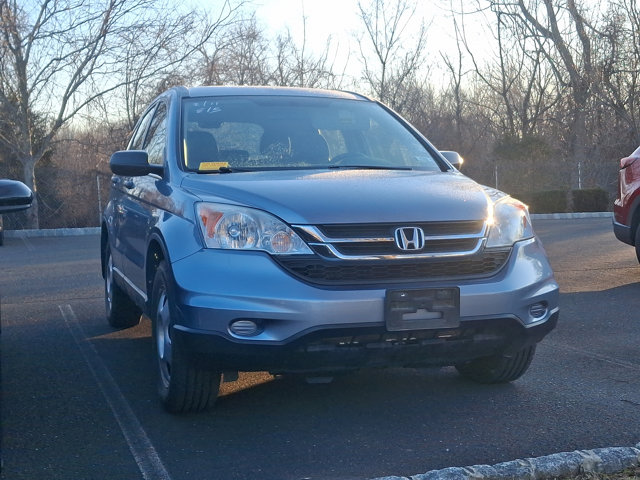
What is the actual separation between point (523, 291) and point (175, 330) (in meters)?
1.69

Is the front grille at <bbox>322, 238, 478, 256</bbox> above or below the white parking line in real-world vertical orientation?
above

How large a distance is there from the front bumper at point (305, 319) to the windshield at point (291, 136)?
3.51ft

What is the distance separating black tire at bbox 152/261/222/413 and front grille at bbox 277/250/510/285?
0.66m

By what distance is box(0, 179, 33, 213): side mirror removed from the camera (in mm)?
3527

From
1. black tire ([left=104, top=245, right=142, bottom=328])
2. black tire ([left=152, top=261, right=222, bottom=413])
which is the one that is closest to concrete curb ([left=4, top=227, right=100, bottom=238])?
black tire ([left=104, top=245, right=142, bottom=328])

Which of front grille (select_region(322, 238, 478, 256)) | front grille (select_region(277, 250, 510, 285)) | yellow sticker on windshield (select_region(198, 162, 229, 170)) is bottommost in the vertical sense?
front grille (select_region(277, 250, 510, 285))

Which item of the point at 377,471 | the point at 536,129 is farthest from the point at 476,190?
the point at 536,129

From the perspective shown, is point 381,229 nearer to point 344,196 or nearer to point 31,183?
point 344,196

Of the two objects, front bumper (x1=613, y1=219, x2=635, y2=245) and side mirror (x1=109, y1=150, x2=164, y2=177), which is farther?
front bumper (x1=613, y1=219, x2=635, y2=245)

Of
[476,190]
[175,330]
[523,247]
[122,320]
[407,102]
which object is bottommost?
[122,320]

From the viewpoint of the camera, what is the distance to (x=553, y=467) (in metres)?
3.43

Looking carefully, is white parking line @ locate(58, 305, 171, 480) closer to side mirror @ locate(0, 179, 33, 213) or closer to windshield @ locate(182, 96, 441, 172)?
side mirror @ locate(0, 179, 33, 213)

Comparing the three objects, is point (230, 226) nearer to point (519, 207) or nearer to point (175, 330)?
point (175, 330)

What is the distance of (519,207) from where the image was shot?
4656 mm
